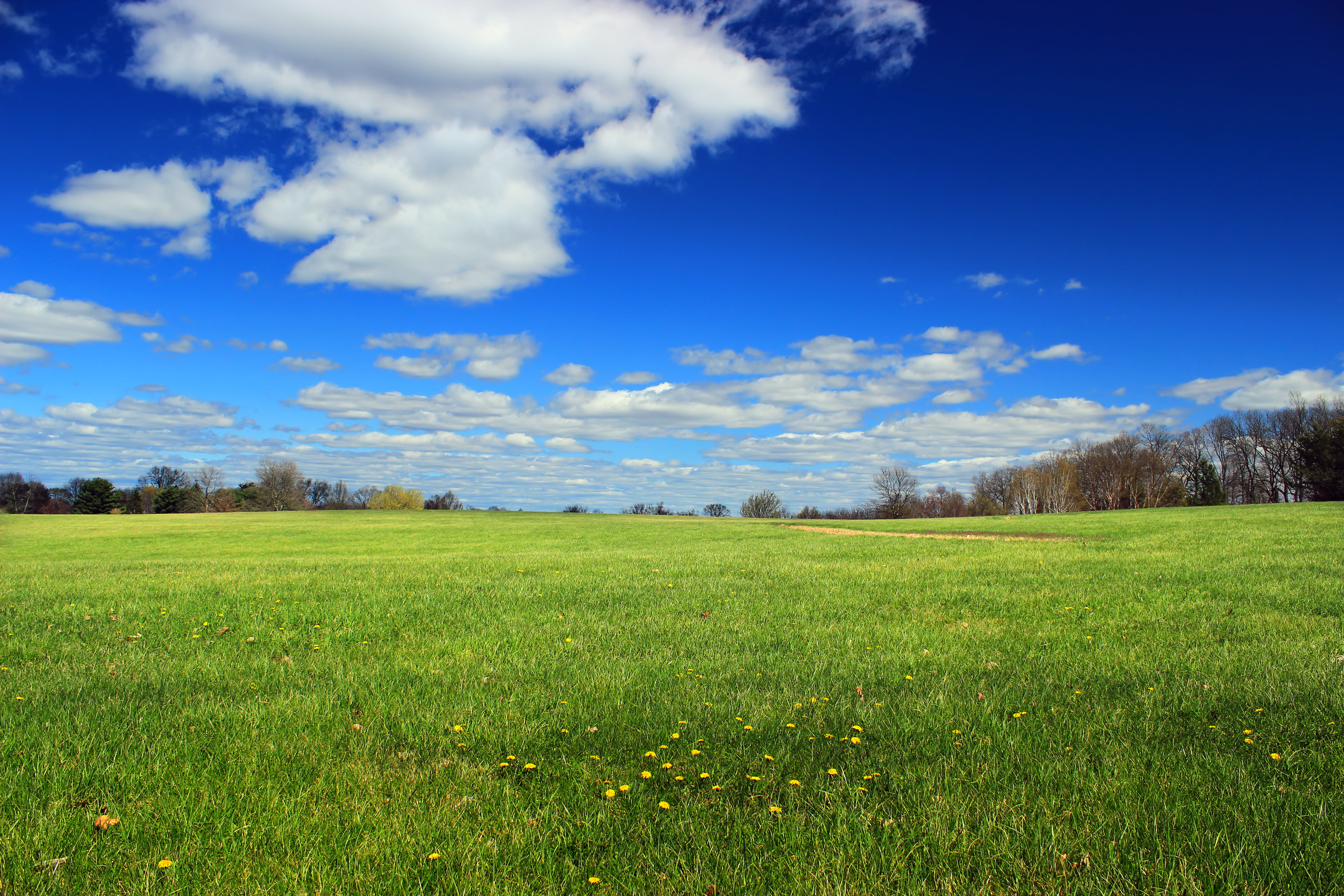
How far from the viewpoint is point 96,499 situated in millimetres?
100688

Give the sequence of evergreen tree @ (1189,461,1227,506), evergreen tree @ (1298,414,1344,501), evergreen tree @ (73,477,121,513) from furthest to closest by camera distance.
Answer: evergreen tree @ (73,477,121,513) → evergreen tree @ (1189,461,1227,506) → evergreen tree @ (1298,414,1344,501)

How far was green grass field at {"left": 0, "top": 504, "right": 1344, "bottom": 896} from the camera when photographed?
11.8 ft

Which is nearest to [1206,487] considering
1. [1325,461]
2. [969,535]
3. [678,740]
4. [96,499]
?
[1325,461]

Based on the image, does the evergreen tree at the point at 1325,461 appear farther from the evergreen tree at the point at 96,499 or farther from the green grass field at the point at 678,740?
the evergreen tree at the point at 96,499

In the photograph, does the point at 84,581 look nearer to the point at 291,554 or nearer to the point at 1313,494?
the point at 291,554

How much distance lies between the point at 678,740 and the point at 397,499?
113759 millimetres

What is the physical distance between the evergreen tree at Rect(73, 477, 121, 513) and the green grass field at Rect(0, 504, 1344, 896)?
115861 millimetres

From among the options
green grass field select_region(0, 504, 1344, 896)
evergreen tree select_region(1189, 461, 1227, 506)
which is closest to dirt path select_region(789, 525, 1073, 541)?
green grass field select_region(0, 504, 1344, 896)

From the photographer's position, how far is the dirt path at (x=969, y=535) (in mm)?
25469

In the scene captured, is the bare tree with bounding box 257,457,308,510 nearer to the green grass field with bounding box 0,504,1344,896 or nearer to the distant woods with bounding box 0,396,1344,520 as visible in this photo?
the distant woods with bounding box 0,396,1344,520

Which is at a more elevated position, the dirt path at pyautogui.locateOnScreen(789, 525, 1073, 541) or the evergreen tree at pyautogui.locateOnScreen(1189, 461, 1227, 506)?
the evergreen tree at pyautogui.locateOnScreen(1189, 461, 1227, 506)

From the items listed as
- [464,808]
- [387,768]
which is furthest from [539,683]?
[464,808]

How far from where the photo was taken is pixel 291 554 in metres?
31.3

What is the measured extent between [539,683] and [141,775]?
119 inches
